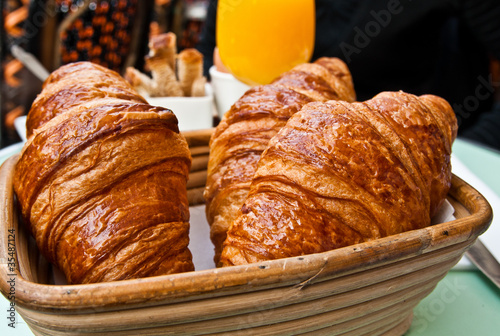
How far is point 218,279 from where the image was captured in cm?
42

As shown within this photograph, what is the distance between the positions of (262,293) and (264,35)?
919mm

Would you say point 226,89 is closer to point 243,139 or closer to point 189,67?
point 189,67

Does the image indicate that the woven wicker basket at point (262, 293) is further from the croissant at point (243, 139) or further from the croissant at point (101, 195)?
the croissant at point (243, 139)

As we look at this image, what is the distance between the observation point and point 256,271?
424mm

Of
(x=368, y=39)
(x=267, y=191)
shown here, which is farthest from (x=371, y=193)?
(x=368, y=39)

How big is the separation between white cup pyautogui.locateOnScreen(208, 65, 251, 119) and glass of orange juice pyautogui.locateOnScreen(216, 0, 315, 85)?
22mm

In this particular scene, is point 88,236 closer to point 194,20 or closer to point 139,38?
point 139,38

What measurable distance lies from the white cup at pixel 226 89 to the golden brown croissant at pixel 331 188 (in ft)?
2.28

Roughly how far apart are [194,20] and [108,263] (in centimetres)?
368

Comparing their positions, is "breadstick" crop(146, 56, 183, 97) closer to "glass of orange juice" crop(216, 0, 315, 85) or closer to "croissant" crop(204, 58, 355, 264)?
"glass of orange juice" crop(216, 0, 315, 85)

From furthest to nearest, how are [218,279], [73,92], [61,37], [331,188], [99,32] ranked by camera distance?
1. [99,32]
2. [61,37]
3. [73,92]
4. [331,188]
5. [218,279]

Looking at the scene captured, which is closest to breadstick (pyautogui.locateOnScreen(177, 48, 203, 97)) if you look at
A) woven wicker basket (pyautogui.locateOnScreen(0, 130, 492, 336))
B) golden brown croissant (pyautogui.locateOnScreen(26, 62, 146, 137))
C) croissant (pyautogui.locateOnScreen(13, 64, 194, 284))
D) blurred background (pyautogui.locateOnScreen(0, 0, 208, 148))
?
golden brown croissant (pyautogui.locateOnScreen(26, 62, 146, 137))

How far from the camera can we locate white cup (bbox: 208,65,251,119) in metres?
1.27

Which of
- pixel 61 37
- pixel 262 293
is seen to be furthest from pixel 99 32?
pixel 262 293
